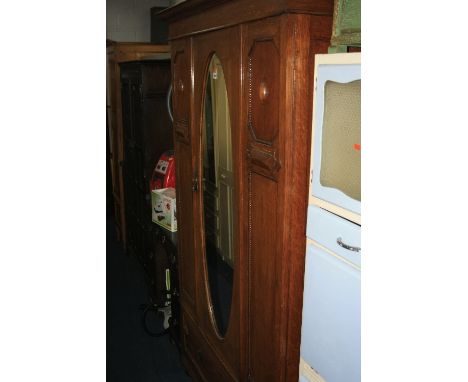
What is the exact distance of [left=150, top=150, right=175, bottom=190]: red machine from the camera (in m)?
3.53

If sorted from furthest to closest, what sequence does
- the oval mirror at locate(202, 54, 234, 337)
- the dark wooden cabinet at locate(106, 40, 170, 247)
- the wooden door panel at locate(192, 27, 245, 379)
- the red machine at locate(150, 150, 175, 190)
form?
the dark wooden cabinet at locate(106, 40, 170, 247)
the red machine at locate(150, 150, 175, 190)
the oval mirror at locate(202, 54, 234, 337)
the wooden door panel at locate(192, 27, 245, 379)

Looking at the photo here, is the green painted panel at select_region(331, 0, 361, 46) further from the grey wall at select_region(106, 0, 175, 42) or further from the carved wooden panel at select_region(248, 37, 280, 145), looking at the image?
the grey wall at select_region(106, 0, 175, 42)

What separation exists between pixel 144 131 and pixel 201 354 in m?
1.95

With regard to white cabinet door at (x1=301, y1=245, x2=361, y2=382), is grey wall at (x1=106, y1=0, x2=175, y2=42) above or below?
above

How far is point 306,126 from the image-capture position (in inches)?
56.3

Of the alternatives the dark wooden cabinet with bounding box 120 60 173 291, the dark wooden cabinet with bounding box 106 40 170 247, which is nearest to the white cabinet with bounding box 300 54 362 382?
the dark wooden cabinet with bounding box 120 60 173 291

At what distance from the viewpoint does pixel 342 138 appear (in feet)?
4.20

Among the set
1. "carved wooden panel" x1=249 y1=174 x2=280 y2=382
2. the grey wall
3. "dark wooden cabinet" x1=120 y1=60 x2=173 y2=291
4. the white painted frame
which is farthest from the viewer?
the grey wall

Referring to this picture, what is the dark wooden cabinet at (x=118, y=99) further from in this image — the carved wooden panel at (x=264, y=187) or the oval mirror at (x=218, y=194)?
the carved wooden panel at (x=264, y=187)

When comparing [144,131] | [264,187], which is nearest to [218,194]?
[264,187]

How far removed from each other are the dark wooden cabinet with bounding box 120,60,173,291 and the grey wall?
2.57 metres
